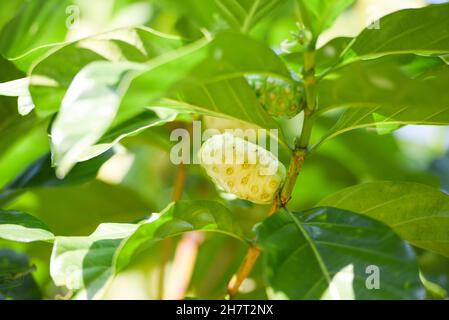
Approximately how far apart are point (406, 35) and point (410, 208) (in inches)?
10.1

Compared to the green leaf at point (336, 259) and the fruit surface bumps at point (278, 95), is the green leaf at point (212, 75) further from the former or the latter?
the green leaf at point (336, 259)

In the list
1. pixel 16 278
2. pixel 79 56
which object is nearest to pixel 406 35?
pixel 79 56

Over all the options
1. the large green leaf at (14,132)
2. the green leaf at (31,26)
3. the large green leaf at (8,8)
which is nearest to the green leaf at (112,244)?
the large green leaf at (14,132)

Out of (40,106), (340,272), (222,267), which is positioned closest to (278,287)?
(340,272)

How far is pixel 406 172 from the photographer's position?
5.50 ft

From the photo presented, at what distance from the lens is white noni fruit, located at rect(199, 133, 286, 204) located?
0.88 metres

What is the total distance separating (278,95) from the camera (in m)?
0.85

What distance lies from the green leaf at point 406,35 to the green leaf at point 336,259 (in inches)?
8.5

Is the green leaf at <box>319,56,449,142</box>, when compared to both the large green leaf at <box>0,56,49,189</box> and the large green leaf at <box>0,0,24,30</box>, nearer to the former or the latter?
the large green leaf at <box>0,56,49,189</box>

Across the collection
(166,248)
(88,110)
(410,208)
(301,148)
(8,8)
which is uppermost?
(8,8)

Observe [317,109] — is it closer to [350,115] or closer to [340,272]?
[350,115]

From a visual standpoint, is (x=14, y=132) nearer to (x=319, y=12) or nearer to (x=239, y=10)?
(x=239, y=10)

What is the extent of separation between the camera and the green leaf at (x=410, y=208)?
94 cm

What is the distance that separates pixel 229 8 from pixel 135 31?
17 centimetres
